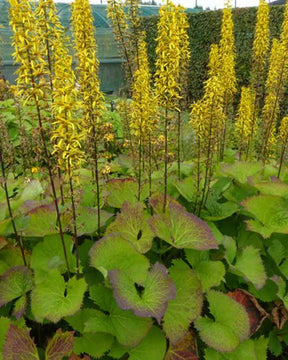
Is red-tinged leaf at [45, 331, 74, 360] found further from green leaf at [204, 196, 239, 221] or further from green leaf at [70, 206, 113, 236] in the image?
green leaf at [204, 196, 239, 221]

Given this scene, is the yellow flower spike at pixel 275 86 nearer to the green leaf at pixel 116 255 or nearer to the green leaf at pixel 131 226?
the green leaf at pixel 131 226

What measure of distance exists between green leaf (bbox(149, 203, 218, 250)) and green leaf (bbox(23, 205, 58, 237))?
592 mm

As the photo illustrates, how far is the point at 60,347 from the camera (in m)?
1.60

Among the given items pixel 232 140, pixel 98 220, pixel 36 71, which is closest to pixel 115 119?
pixel 232 140

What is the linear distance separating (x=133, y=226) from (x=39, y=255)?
1.85ft

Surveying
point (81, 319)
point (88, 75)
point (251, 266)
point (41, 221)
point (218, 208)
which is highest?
point (88, 75)

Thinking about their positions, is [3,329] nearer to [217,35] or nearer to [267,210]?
[267,210]

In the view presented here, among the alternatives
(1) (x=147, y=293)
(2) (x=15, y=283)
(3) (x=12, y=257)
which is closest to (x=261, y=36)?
(1) (x=147, y=293)

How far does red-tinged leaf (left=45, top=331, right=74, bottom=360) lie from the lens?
158 cm

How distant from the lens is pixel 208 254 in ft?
7.24

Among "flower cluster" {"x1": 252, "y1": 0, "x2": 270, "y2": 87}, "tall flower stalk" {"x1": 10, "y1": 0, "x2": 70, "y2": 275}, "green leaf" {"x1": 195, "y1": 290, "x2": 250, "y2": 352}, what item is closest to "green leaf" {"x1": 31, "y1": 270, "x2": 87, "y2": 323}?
"green leaf" {"x1": 195, "y1": 290, "x2": 250, "y2": 352}

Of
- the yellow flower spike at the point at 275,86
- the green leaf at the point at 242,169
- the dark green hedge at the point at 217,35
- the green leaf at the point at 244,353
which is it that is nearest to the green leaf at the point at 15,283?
the green leaf at the point at 244,353

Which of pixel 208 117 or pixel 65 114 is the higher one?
pixel 65 114

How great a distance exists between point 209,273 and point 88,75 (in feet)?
4.25
